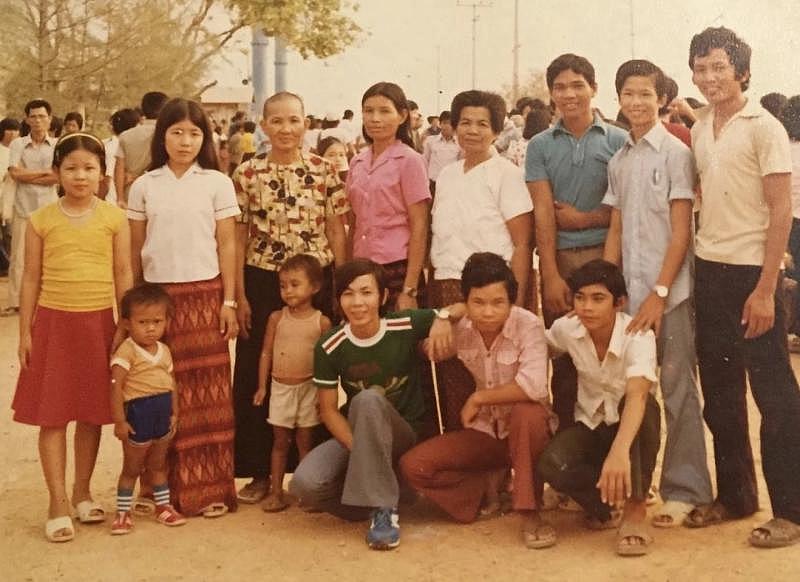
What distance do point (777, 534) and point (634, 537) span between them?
0.52 meters

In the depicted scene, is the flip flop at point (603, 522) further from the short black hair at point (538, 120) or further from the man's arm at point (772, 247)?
the short black hair at point (538, 120)

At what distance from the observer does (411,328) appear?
4.55 meters

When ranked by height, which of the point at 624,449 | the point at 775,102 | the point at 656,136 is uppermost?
the point at 775,102

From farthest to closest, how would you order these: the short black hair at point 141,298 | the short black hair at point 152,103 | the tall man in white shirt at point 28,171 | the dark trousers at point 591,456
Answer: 1. the tall man in white shirt at point 28,171
2. the short black hair at point 152,103
3. the short black hair at point 141,298
4. the dark trousers at point 591,456

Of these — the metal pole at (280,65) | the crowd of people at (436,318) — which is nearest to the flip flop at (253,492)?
the crowd of people at (436,318)

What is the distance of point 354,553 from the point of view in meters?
4.22

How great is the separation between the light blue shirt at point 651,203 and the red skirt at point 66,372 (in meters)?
2.16

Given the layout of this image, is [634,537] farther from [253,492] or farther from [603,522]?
[253,492]

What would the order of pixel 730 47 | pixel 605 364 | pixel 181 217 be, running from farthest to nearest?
pixel 181 217, pixel 605 364, pixel 730 47

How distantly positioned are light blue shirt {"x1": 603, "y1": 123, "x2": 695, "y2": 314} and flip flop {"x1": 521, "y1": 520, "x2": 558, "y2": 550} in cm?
93

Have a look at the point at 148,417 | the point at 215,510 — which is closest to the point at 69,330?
the point at 148,417

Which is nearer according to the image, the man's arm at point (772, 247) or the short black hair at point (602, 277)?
the man's arm at point (772, 247)

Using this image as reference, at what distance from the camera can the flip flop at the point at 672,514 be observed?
14.3 feet

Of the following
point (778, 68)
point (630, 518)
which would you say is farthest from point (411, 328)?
point (778, 68)
